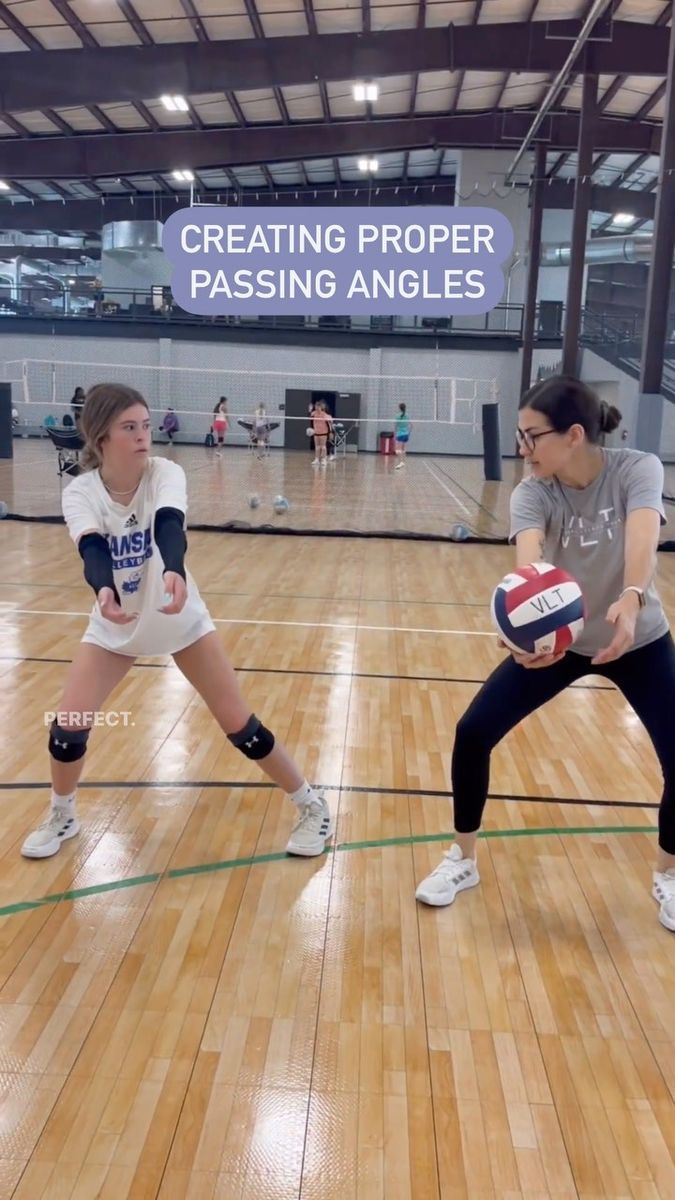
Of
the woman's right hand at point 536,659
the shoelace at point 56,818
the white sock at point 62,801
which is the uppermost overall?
the woman's right hand at point 536,659

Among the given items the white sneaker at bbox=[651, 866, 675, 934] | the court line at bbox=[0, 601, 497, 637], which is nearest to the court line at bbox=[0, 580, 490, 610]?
the court line at bbox=[0, 601, 497, 637]

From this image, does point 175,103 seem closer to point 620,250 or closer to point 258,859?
point 620,250

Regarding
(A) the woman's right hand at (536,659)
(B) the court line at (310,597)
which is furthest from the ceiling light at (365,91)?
(A) the woman's right hand at (536,659)

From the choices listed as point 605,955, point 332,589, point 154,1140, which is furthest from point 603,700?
point 154,1140

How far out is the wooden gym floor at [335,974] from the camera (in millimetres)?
1863

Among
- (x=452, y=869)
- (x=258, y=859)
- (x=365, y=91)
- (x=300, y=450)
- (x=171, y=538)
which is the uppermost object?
(x=365, y=91)

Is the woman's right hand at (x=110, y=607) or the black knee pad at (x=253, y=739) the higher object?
the woman's right hand at (x=110, y=607)

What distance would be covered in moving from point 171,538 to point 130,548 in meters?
0.19

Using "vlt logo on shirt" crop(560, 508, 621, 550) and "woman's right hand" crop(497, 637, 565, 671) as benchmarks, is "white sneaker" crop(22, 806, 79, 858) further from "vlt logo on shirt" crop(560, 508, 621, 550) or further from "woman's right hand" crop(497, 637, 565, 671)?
"vlt logo on shirt" crop(560, 508, 621, 550)

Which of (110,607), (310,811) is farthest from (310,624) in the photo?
(110,607)

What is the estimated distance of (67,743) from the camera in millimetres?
2924

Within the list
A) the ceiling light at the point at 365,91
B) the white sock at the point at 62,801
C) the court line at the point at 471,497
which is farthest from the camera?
the ceiling light at the point at 365,91

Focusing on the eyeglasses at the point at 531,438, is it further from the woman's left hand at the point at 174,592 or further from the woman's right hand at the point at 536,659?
the woman's left hand at the point at 174,592

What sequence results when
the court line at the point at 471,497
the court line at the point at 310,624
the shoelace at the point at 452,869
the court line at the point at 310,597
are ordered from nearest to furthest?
the shoelace at the point at 452,869 → the court line at the point at 310,624 → the court line at the point at 310,597 → the court line at the point at 471,497
